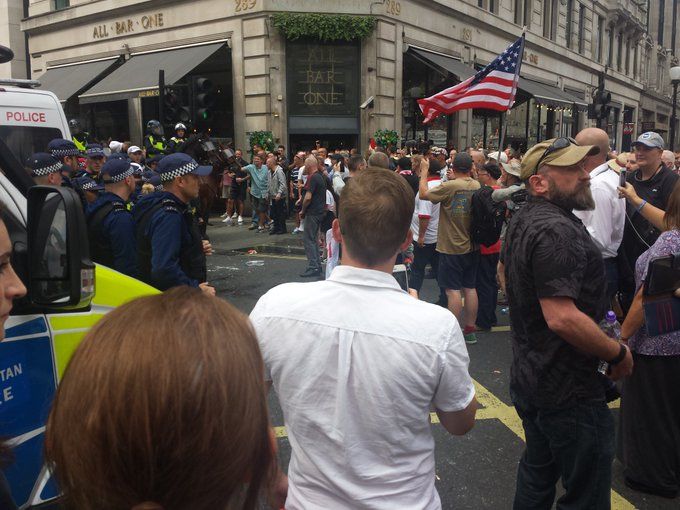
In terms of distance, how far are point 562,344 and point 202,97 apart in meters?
9.65

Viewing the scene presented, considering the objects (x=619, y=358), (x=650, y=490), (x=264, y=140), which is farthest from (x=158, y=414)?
(x=264, y=140)

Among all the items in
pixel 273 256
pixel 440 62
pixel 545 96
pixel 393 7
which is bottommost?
pixel 273 256

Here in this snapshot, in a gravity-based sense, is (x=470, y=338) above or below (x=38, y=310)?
below

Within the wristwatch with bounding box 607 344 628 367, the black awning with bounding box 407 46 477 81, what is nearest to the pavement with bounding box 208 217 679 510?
the wristwatch with bounding box 607 344 628 367

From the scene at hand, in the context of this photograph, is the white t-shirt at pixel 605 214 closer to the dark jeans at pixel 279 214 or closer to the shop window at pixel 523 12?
the dark jeans at pixel 279 214

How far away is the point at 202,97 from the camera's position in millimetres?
10781

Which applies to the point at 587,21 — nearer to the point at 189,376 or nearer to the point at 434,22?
the point at 434,22

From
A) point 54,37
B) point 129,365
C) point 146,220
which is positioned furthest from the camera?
point 54,37

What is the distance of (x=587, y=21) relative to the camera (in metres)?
32.7

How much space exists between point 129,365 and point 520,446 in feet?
11.9

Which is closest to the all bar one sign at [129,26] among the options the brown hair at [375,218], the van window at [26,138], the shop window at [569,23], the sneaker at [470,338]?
the van window at [26,138]

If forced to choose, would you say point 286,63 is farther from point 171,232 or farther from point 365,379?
point 365,379

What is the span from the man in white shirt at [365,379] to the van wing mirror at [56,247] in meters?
0.72

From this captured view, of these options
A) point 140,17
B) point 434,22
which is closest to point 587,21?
point 434,22
